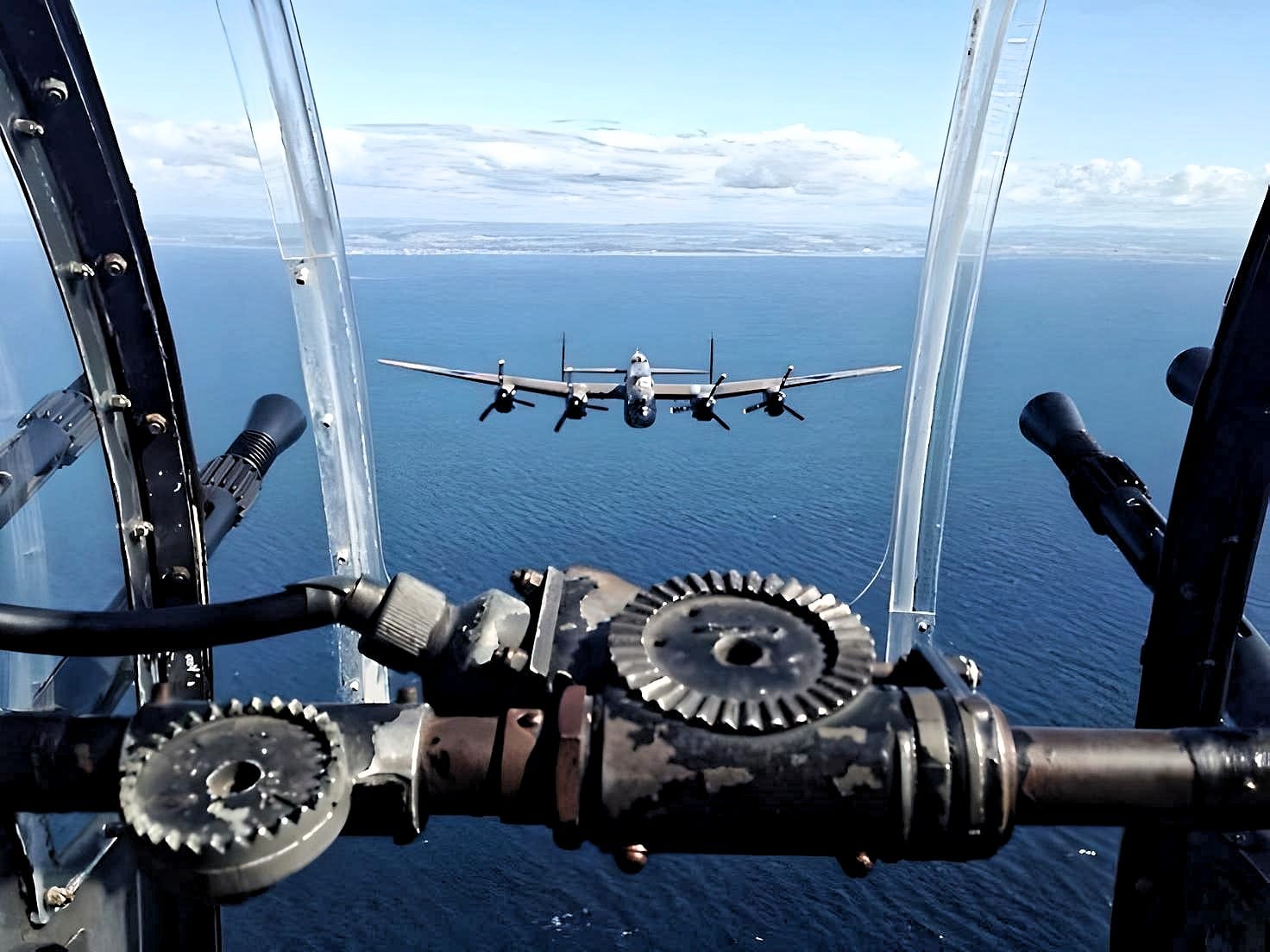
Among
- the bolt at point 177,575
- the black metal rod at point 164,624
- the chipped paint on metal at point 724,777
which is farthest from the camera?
the bolt at point 177,575

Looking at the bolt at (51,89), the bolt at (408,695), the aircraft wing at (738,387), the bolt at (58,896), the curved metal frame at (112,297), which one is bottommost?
the aircraft wing at (738,387)

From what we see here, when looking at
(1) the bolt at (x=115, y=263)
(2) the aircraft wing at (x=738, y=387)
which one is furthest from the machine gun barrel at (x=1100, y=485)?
(2) the aircraft wing at (x=738, y=387)

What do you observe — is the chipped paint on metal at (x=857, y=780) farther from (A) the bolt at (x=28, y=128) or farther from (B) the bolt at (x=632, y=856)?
(A) the bolt at (x=28, y=128)

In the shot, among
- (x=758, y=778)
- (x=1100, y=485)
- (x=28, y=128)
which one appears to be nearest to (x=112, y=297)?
(x=28, y=128)

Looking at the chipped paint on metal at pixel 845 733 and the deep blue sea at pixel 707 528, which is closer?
the chipped paint on metal at pixel 845 733

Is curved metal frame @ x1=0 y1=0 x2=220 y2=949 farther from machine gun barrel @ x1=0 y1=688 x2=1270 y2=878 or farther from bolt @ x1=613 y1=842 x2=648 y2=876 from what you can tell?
bolt @ x1=613 y1=842 x2=648 y2=876

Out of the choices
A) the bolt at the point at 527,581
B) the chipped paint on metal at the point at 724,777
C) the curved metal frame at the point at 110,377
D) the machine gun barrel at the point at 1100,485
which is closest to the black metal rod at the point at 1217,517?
the machine gun barrel at the point at 1100,485

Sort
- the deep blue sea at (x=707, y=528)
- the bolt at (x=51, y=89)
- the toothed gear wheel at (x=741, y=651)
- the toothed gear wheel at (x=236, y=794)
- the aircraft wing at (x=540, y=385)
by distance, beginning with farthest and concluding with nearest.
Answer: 1. the aircraft wing at (x=540, y=385)
2. the deep blue sea at (x=707, y=528)
3. the bolt at (x=51, y=89)
4. the toothed gear wheel at (x=741, y=651)
5. the toothed gear wheel at (x=236, y=794)

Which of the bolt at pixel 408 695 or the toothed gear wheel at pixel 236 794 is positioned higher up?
the toothed gear wheel at pixel 236 794
